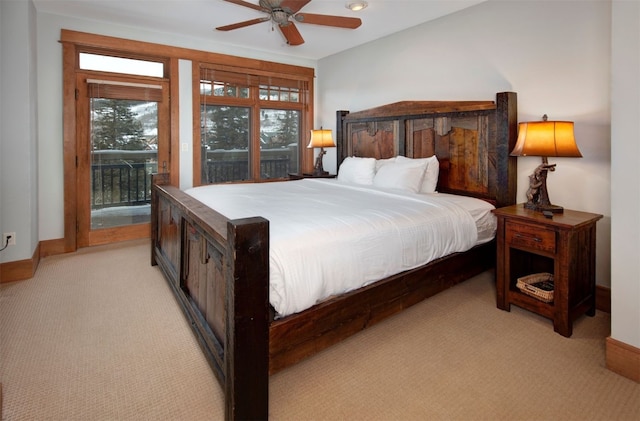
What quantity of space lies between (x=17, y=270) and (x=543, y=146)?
4427 millimetres

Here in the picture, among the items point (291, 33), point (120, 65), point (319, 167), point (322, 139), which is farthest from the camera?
point (319, 167)

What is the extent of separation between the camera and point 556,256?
230 centimetres

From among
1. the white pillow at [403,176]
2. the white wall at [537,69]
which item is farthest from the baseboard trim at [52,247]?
the white wall at [537,69]

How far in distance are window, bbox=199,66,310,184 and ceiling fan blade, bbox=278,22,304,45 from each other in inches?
68.5

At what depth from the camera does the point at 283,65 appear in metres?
5.35

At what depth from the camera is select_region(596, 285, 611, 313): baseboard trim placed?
8.53 feet

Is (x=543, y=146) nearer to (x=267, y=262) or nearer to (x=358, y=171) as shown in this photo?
(x=358, y=171)

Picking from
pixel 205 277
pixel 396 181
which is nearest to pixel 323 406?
pixel 205 277

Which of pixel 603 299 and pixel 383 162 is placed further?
pixel 383 162

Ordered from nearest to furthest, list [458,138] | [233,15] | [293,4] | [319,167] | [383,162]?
[293,4]
[458,138]
[233,15]
[383,162]
[319,167]

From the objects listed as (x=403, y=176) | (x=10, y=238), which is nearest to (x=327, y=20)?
(x=403, y=176)

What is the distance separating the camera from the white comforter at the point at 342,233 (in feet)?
5.72

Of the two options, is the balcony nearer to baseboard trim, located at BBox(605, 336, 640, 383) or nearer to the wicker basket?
the wicker basket

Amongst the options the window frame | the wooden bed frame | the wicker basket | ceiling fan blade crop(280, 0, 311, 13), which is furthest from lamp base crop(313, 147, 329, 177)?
the wicker basket
